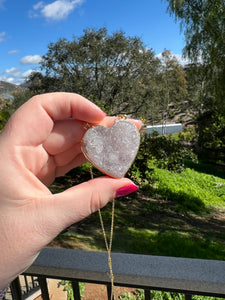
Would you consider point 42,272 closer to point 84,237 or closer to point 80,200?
point 80,200

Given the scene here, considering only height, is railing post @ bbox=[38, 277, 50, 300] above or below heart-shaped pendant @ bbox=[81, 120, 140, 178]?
below

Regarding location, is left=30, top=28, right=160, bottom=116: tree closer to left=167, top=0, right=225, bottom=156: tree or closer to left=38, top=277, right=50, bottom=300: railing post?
left=167, top=0, right=225, bottom=156: tree

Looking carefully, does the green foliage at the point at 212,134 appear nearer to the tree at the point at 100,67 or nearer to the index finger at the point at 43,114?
the tree at the point at 100,67

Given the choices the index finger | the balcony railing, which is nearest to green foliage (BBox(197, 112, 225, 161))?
the balcony railing

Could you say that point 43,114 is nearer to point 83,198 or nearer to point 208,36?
point 83,198

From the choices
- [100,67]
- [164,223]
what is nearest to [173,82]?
[100,67]

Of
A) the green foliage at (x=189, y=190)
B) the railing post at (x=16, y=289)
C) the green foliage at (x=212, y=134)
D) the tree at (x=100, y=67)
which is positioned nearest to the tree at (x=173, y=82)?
the green foliage at (x=212, y=134)

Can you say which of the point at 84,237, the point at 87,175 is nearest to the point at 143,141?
the point at 87,175
